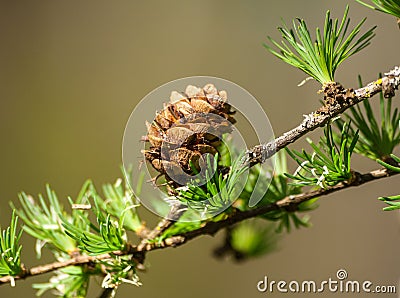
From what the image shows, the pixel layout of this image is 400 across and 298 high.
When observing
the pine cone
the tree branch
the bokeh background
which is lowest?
the tree branch

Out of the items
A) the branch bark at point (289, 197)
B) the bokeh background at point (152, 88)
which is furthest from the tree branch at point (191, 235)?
the bokeh background at point (152, 88)

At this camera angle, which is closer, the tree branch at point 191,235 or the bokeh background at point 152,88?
the tree branch at point 191,235

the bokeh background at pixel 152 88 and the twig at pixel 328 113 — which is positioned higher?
the bokeh background at pixel 152 88

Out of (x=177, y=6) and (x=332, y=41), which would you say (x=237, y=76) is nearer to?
(x=177, y=6)

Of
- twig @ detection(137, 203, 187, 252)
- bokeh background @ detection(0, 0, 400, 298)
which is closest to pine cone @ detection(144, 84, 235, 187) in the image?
twig @ detection(137, 203, 187, 252)

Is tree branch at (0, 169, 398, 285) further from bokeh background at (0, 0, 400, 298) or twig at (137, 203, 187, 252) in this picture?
bokeh background at (0, 0, 400, 298)

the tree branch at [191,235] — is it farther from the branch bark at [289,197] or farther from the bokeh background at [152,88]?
the bokeh background at [152,88]

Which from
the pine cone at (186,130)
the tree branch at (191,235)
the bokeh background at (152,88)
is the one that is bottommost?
the tree branch at (191,235)
